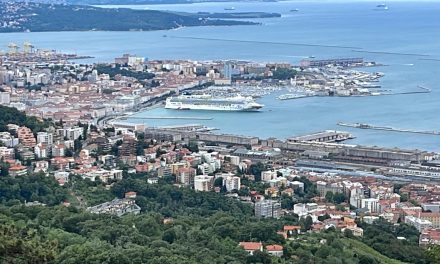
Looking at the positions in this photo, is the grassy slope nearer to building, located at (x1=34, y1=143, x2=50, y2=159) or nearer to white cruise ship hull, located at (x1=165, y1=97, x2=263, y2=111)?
building, located at (x1=34, y1=143, x2=50, y2=159)

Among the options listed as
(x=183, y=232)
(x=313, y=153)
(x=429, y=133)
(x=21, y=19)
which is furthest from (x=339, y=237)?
(x=21, y=19)

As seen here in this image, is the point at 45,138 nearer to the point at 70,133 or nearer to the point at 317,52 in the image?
the point at 70,133

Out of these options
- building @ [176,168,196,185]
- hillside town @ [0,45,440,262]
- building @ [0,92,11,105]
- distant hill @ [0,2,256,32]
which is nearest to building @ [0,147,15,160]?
hillside town @ [0,45,440,262]

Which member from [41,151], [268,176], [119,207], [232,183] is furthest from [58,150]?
[119,207]

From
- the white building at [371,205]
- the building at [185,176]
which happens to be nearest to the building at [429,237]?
the white building at [371,205]

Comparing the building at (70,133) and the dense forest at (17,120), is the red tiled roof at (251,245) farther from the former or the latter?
the building at (70,133)

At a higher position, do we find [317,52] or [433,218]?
[433,218]

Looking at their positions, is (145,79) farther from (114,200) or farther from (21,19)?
(21,19)
